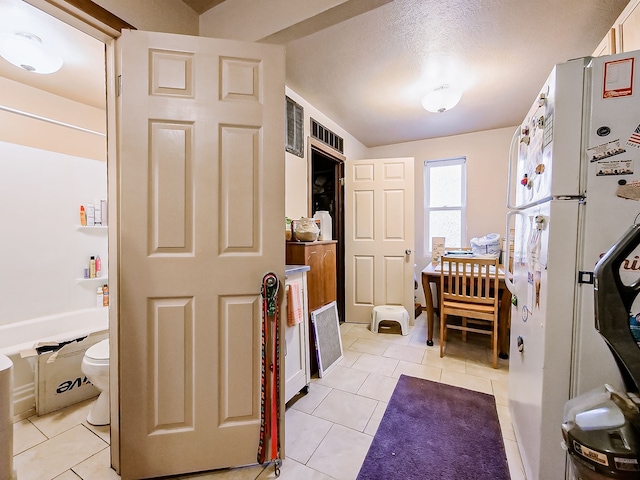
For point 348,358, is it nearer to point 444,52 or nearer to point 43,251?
point 444,52

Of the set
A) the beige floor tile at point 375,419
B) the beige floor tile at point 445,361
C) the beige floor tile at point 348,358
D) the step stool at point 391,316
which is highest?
the step stool at point 391,316

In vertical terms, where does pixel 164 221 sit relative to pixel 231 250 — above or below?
above

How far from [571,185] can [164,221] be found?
5.68 ft

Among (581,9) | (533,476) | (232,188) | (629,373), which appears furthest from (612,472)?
(581,9)

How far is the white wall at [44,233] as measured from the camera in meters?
2.18

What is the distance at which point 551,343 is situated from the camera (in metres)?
1.06

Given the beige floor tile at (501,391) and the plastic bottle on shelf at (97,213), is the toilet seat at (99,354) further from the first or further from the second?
the beige floor tile at (501,391)

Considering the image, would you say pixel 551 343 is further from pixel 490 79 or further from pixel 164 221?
pixel 490 79

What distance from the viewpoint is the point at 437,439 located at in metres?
1.59

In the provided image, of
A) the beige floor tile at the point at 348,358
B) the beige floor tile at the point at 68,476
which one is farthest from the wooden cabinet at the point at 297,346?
the beige floor tile at the point at 68,476

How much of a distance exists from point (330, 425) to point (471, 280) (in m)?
1.80

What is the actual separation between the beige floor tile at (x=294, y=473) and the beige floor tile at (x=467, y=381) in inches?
52.7

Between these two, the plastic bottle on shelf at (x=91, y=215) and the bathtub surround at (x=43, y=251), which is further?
the plastic bottle on shelf at (x=91, y=215)

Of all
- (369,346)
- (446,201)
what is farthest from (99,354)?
(446,201)
